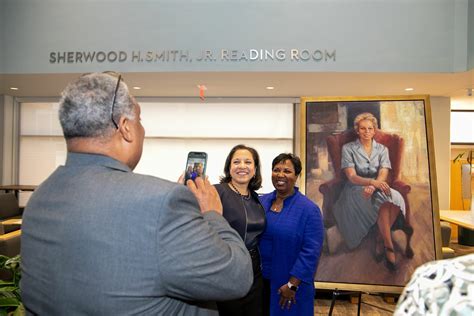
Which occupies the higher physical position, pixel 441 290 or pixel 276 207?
pixel 441 290

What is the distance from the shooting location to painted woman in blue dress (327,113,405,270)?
9.71ft

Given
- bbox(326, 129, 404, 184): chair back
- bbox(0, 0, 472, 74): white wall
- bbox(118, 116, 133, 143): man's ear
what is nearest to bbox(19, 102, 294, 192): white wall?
bbox(0, 0, 472, 74): white wall

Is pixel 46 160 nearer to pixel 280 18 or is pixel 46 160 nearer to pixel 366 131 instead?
pixel 280 18

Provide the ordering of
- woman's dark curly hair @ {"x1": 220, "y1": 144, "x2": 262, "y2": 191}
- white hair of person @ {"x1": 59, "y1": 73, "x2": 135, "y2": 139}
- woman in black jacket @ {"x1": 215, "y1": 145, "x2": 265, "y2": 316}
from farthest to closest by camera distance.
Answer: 1. woman's dark curly hair @ {"x1": 220, "y1": 144, "x2": 262, "y2": 191}
2. woman in black jacket @ {"x1": 215, "y1": 145, "x2": 265, "y2": 316}
3. white hair of person @ {"x1": 59, "y1": 73, "x2": 135, "y2": 139}

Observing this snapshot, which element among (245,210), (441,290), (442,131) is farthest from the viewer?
(442,131)

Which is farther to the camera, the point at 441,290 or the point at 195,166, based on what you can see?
the point at 195,166

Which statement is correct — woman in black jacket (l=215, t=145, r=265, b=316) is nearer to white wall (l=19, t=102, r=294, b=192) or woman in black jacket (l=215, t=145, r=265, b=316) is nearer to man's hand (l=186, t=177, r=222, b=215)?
man's hand (l=186, t=177, r=222, b=215)

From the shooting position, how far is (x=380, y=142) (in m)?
3.01

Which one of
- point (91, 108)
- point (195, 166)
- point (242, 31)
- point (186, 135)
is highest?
point (242, 31)

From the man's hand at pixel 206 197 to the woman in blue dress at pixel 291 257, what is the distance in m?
1.60

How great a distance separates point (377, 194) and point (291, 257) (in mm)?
779

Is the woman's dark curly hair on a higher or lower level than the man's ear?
lower

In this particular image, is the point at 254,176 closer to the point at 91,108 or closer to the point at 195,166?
the point at 195,166

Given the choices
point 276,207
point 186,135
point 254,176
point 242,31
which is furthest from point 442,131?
point 254,176
